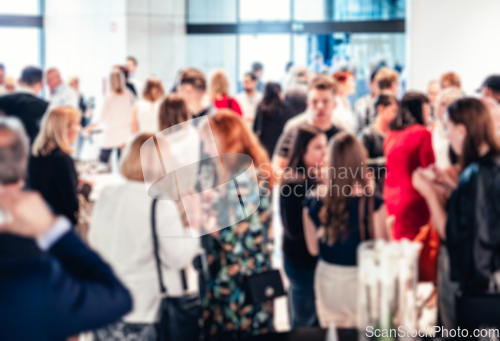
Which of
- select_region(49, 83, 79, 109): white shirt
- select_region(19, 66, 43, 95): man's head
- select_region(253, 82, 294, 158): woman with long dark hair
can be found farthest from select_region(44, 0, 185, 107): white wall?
select_region(253, 82, 294, 158): woman with long dark hair

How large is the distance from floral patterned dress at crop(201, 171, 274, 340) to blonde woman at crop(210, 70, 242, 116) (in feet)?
9.26

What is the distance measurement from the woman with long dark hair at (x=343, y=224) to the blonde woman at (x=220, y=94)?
9.73 feet

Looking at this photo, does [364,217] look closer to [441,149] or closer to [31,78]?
[441,149]

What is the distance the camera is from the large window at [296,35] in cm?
993

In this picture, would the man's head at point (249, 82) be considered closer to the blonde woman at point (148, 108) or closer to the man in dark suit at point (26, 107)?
the blonde woman at point (148, 108)

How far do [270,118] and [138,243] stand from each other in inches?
127

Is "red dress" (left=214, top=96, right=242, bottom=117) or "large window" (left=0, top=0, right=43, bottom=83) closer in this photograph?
"red dress" (left=214, top=96, right=242, bottom=117)

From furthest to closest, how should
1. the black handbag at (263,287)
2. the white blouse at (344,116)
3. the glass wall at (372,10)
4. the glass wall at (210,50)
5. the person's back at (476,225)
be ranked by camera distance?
the glass wall at (210,50) → the glass wall at (372,10) → the white blouse at (344,116) → the black handbag at (263,287) → the person's back at (476,225)

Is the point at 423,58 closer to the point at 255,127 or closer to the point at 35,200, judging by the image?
the point at 255,127

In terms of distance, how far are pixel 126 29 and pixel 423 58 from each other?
518 centimetres

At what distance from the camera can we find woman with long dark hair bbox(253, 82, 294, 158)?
5.38 metres

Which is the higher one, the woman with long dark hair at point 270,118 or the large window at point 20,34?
the large window at point 20,34

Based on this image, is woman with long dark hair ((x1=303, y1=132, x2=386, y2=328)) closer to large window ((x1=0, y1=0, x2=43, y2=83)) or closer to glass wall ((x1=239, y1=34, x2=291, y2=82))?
glass wall ((x1=239, y1=34, x2=291, y2=82))

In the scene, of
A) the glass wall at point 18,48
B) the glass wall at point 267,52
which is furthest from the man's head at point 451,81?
the glass wall at point 18,48
